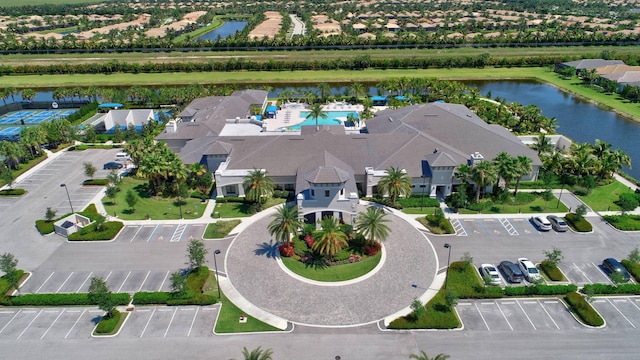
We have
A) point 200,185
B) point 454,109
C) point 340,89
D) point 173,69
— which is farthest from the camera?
point 173,69

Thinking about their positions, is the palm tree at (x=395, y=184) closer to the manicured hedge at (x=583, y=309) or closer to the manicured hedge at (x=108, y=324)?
the manicured hedge at (x=583, y=309)

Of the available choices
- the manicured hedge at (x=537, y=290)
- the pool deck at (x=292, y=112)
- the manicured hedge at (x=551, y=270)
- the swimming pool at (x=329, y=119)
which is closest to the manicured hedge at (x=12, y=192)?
the pool deck at (x=292, y=112)

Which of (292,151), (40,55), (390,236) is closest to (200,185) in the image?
(292,151)

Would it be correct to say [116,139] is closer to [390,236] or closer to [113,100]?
[113,100]

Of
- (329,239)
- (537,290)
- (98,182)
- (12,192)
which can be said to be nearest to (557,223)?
(537,290)

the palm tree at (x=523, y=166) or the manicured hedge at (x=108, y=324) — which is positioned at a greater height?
the palm tree at (x=523, y=166)

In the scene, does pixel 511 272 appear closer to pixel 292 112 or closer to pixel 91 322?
pixel 91 322

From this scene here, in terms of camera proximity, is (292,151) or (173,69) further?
(173,69)
